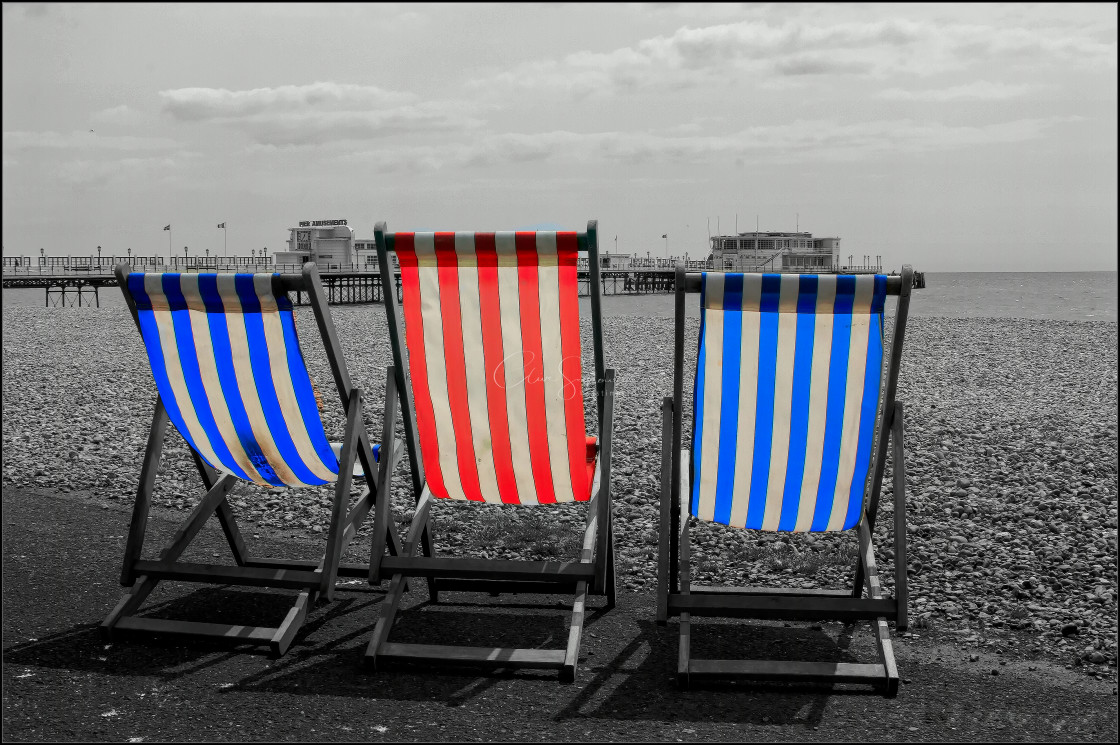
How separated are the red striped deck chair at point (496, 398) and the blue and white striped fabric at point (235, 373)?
0.96 ft

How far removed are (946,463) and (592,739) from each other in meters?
3.72

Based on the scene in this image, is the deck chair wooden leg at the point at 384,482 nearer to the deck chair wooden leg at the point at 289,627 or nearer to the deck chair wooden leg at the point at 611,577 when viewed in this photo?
the deck chair wooden leg at the point at 289,627

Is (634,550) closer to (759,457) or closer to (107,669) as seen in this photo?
(759,457)

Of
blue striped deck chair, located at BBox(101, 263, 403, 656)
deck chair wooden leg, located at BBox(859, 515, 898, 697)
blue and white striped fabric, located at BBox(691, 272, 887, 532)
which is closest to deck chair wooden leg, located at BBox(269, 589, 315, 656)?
A: blue striped deck chair, located at BBox(101, 263, 403, 656)

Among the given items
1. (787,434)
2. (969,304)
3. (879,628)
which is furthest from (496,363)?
(969,304)

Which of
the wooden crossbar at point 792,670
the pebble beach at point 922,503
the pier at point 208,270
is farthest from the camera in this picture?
the pier at point 208,270

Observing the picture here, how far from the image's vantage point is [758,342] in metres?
2.51

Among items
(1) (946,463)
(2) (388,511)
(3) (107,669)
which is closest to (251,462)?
(2) (388,511)

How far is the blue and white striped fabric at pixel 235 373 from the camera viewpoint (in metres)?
2.65

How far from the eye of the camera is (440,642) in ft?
8.86

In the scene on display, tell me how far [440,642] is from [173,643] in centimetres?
73

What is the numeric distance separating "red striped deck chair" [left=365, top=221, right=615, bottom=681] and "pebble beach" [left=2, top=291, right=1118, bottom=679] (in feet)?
2.23

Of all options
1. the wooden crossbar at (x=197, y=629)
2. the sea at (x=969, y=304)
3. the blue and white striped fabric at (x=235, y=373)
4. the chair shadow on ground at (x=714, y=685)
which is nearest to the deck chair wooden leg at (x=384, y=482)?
the blue and white striped fabric at (x=235, y=373)

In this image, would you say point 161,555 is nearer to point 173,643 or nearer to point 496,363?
point 173,643
